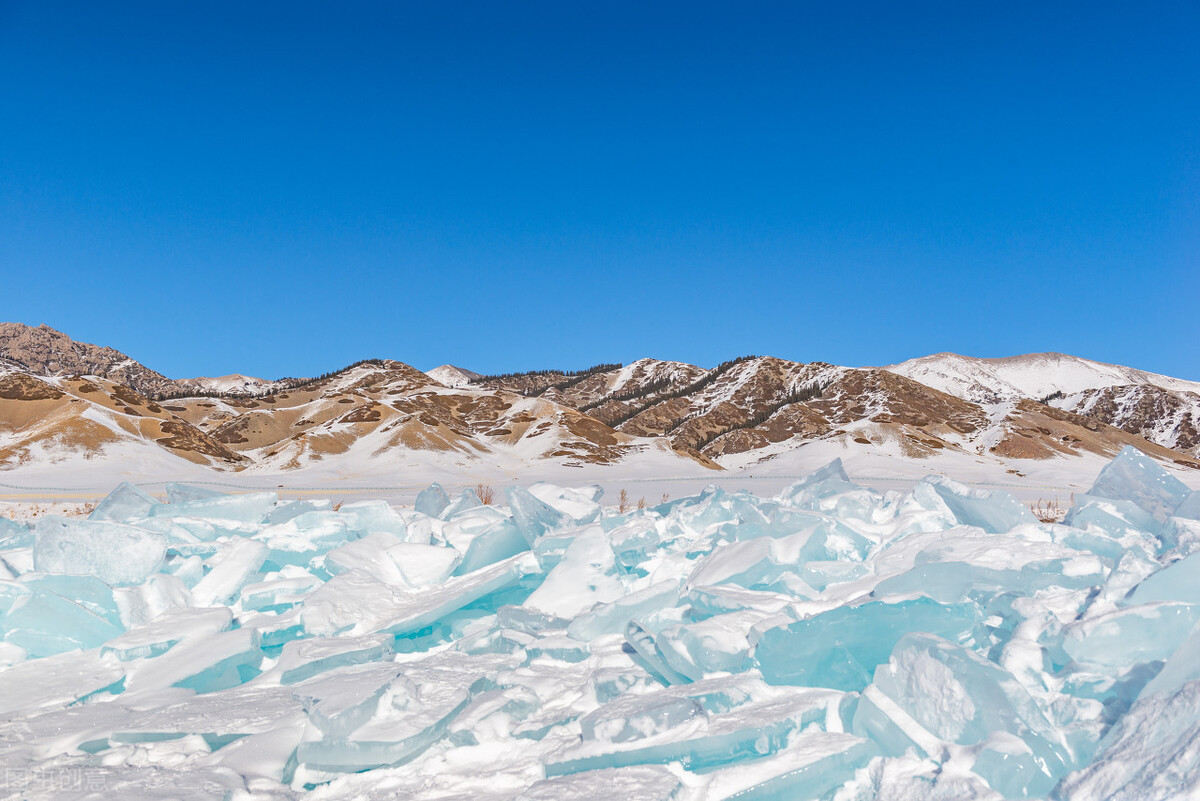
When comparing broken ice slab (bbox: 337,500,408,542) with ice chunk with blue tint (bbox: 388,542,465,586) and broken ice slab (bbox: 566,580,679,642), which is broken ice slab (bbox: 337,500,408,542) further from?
broken ice slab (bbox: 566,580,679,642)

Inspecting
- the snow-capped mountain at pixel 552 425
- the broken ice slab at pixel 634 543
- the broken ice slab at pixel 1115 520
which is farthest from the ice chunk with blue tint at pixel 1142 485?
the snow-capped mountain at pixel 552 425

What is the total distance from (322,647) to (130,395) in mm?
74774

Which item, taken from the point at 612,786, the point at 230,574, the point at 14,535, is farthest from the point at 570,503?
the point at 14,535

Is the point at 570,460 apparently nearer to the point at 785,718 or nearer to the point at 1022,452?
the point at 1022,452

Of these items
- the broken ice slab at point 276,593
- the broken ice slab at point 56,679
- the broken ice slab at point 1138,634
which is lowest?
the broken ice slab at point 1138,634

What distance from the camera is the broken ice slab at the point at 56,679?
179 inches

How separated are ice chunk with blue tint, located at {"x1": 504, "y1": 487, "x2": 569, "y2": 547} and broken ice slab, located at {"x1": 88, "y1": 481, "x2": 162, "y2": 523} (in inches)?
193

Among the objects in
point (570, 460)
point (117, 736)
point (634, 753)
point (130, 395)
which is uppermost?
point (130, 395)

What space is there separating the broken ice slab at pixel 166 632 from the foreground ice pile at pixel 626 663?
0.02 metres

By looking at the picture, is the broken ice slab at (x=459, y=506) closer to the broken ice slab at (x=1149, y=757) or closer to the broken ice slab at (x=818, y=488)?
the broken ice slab at (x=818, y=488)

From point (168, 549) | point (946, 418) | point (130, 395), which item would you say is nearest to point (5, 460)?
point (130, 395)

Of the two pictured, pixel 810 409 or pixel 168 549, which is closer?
pixel 168 549

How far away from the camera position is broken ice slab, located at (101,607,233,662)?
5.05 m

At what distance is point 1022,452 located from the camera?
6362cm
